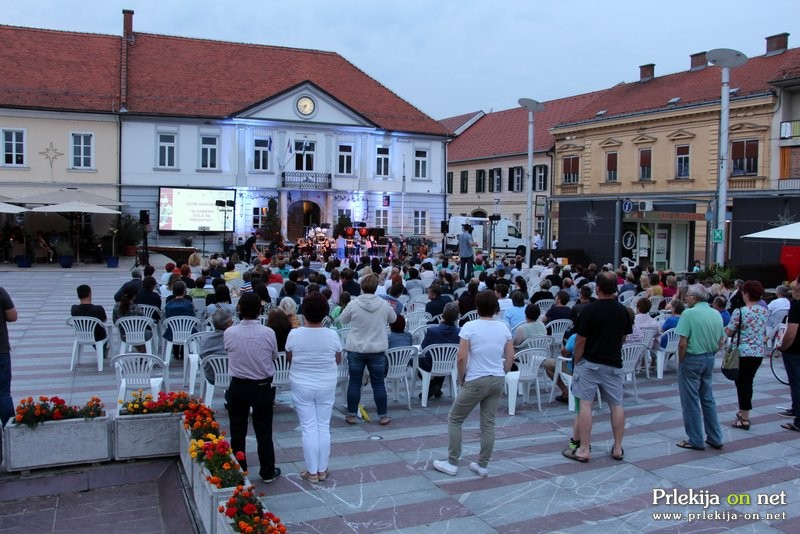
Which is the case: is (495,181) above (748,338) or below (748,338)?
above

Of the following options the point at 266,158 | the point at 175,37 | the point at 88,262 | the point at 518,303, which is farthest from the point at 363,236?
the point at 518,303

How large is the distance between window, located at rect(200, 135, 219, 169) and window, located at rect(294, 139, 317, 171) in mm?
3885

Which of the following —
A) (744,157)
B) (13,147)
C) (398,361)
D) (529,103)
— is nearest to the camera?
(398,361)

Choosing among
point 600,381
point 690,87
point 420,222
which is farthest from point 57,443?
point 690,87

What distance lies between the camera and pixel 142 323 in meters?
9.52

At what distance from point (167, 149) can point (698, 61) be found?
88.9ft

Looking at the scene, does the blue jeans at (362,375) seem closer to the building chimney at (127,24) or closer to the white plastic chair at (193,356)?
the white plastic chair at (193,356)

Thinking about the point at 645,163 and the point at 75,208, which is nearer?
the point at 75,208

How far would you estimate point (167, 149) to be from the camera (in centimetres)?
3400

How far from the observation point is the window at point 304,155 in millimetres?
36062

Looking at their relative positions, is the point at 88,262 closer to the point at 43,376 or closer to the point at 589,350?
the point at 43,376

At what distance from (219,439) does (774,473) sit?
15.3 ft

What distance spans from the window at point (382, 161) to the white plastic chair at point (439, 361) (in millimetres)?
30637

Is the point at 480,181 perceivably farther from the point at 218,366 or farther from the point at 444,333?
the point at 218,366
